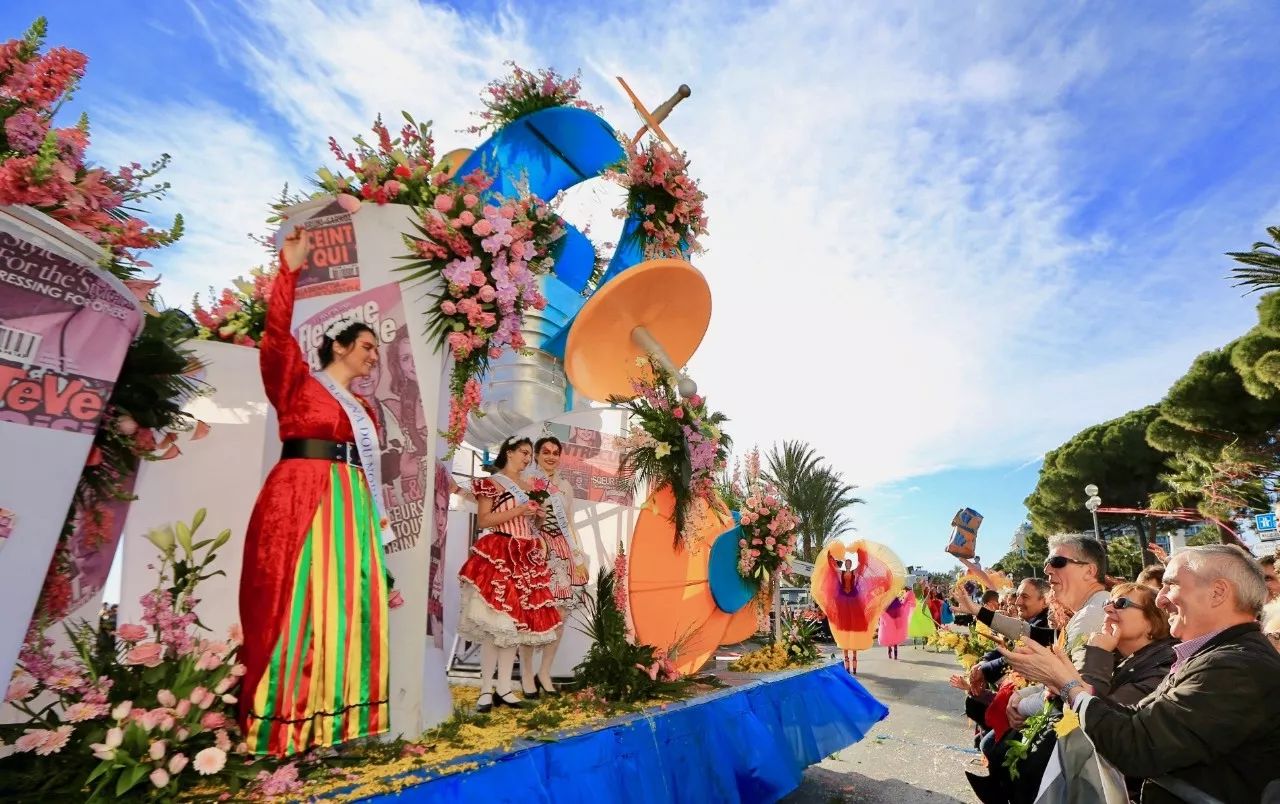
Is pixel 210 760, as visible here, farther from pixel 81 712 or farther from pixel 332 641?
pixel 332 641

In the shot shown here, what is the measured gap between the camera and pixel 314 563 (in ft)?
9.56

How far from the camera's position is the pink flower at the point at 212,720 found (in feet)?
8.30

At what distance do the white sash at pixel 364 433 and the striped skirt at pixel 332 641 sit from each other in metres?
0.05


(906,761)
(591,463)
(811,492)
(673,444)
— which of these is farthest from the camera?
(811,492)

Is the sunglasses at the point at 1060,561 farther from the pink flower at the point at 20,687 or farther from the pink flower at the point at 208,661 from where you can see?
the pink flower at the point at 20,687

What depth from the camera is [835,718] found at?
6.21 metres

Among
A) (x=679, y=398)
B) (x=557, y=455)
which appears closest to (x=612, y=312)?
(x=679, y=398)

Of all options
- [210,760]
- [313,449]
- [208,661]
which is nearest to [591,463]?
[313,449]

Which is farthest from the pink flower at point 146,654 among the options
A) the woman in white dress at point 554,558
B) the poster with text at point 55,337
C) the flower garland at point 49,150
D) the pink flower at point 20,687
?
the woman in white dress at point 554,558

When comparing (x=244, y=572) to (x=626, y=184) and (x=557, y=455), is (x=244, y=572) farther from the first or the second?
(x=626, y=184)

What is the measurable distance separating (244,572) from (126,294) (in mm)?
1223

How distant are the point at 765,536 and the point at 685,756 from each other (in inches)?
98.9

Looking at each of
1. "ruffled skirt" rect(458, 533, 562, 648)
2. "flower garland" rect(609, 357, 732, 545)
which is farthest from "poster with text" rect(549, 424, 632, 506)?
"ruffled skirt" rect(458, 533, 562, 648)

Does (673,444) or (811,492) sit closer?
(673,444)
